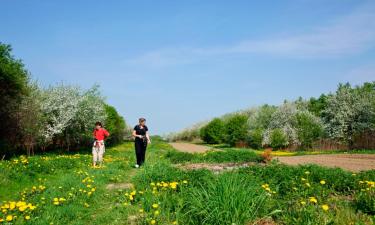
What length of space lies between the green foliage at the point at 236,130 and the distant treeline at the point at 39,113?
55.1 feet

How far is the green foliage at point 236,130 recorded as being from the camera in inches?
1973

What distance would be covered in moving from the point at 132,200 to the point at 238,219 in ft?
10.0

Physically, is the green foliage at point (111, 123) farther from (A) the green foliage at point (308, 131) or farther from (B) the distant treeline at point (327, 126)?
(A) the green foliage at point (308, 131)

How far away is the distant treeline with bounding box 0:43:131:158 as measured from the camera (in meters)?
24.0

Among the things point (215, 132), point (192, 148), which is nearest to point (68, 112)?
point (192, 148)

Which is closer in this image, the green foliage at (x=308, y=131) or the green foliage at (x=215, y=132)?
the green foliage at (x=308, y=131)

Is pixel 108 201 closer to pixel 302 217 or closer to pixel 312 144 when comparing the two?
pixel 302 217

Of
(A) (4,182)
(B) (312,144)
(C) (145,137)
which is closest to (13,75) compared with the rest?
(C) (145,137)

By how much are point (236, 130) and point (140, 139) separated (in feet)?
117

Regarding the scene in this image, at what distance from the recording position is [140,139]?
1670 centimetres

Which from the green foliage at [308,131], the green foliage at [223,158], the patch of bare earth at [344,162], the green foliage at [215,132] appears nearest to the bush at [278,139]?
the green foliage at [308,131]

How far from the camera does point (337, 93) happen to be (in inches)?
1668

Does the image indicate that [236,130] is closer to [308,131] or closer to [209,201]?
[308,131]

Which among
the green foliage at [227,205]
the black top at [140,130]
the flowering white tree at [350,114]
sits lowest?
the green foliage at [227,205]
